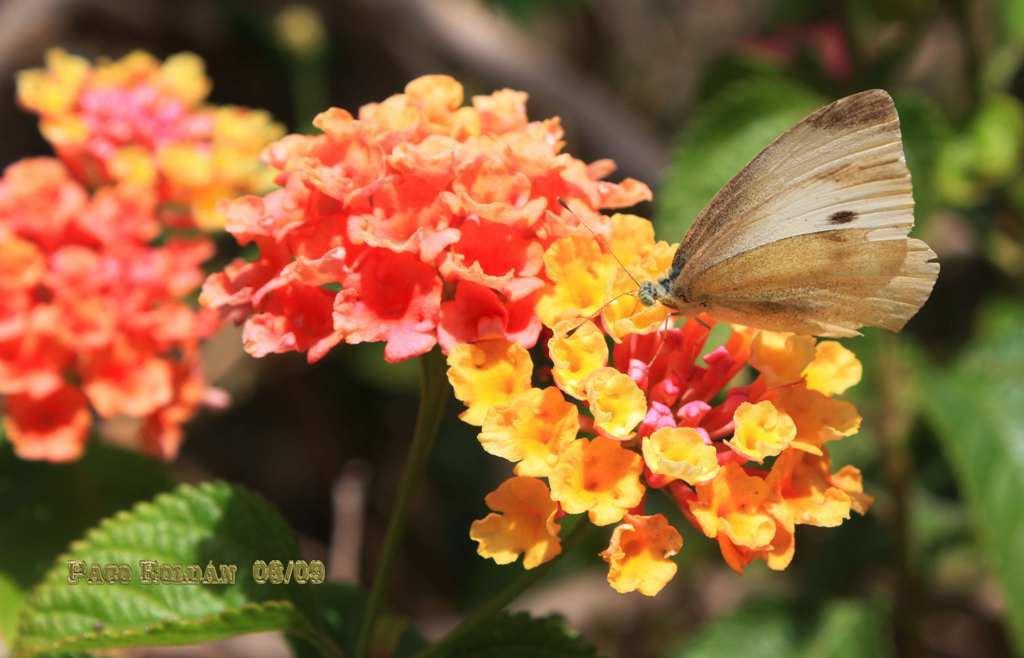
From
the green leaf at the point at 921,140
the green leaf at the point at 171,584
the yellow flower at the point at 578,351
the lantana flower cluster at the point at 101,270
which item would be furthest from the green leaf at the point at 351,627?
the green leaf at the point at 921,140

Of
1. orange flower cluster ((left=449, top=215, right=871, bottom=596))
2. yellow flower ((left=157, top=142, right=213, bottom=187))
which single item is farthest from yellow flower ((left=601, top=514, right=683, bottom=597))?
yellow flower ((left=157, top=142, right=213, bottom=187))

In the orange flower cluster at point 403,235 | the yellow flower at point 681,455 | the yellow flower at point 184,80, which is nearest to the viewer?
the yellow flower at point 681,455

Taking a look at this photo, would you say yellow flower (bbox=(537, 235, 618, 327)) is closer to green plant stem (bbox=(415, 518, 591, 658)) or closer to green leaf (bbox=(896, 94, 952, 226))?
green plant stem (bbox=(415, 518, 591, 658))

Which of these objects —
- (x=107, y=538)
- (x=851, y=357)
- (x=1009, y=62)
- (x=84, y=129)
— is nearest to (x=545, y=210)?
(x=851, y=357)

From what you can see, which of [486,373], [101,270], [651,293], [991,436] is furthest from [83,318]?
[991,436]

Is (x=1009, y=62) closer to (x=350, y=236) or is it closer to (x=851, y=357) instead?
(x=851, y=357)

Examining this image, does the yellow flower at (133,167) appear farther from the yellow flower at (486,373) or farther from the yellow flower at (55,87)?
the yellow flower at (486,373)
